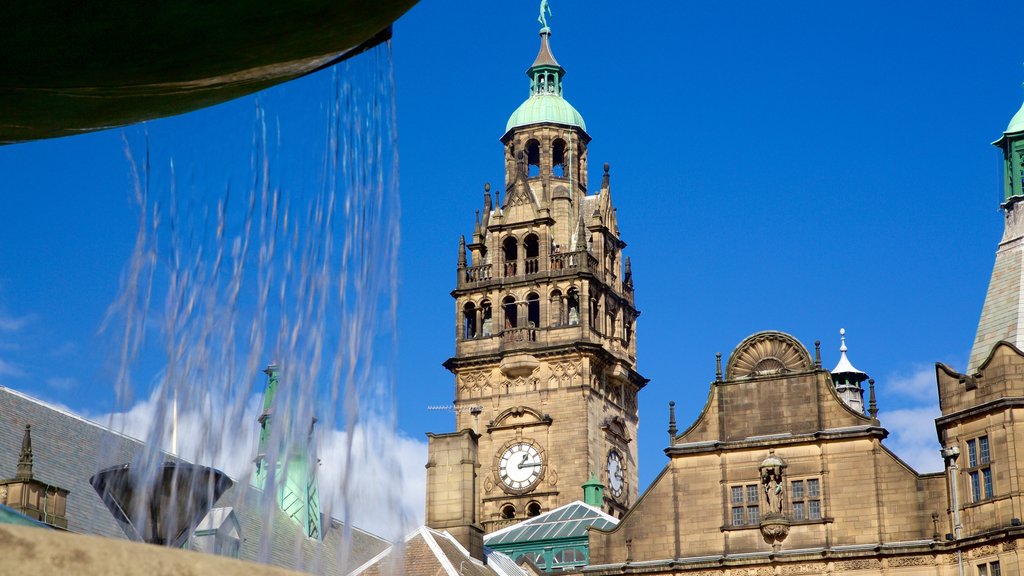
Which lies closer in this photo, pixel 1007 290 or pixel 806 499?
pixel 806 499

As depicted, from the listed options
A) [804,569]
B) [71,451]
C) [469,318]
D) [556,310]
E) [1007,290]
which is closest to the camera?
[71,451]

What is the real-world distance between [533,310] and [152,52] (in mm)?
82292

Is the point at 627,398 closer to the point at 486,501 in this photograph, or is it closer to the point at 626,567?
the point at 486,501

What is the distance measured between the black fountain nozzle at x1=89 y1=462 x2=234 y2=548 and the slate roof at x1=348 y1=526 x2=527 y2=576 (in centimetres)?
2149

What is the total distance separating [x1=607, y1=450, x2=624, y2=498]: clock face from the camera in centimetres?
9062

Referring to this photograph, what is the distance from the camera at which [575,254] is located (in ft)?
300

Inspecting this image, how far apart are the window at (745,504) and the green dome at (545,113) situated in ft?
179

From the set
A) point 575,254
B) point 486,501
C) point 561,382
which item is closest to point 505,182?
point 575,254

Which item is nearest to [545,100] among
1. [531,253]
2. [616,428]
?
[531,253]

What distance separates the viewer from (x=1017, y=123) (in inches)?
2012

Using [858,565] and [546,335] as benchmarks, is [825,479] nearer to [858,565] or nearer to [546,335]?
[858,565]

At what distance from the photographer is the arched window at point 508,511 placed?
279ft

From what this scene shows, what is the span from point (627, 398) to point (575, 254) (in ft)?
31.9

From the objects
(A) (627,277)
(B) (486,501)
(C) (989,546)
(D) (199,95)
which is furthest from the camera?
(A) (627,277)
